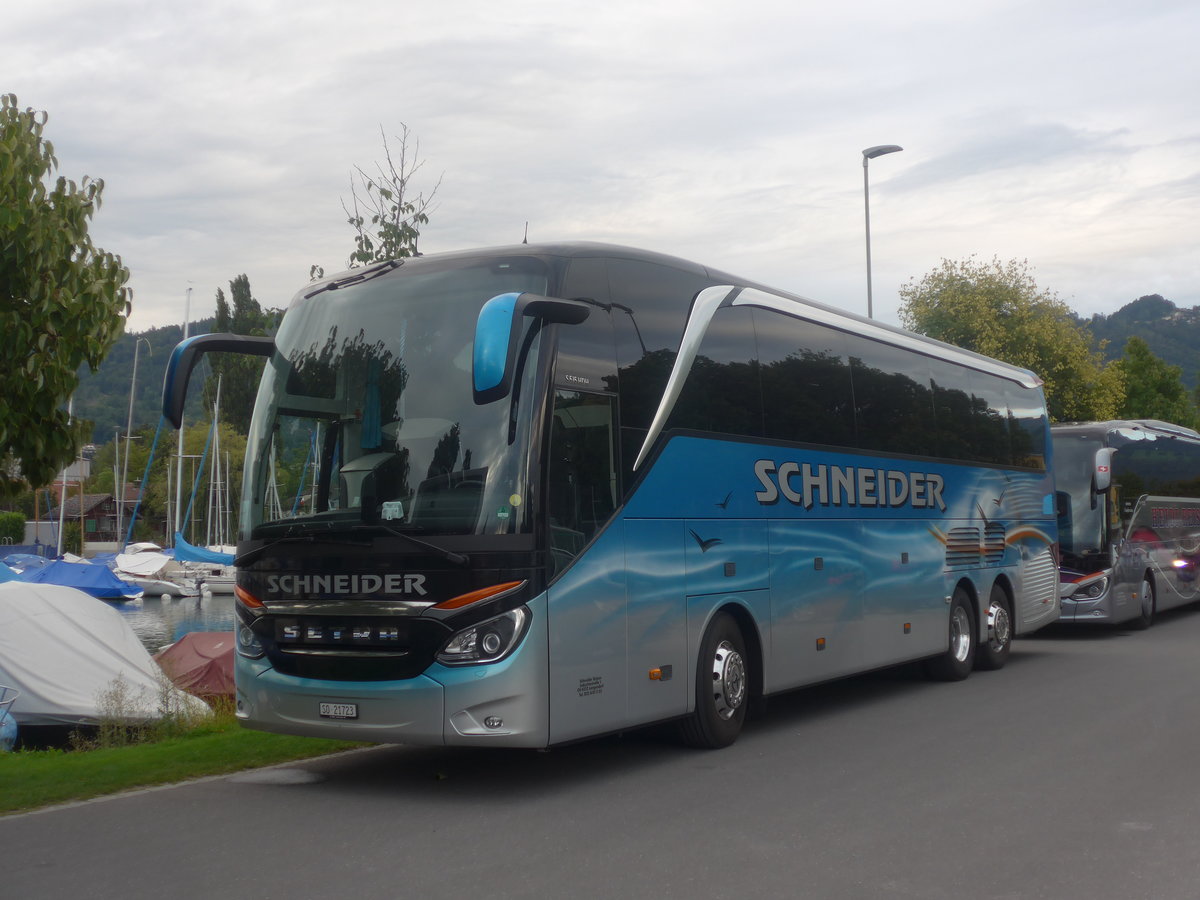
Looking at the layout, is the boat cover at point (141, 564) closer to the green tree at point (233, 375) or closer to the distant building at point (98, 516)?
the green tree at point (233, 375)

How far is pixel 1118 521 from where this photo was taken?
883 inches

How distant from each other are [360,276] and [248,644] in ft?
9.66

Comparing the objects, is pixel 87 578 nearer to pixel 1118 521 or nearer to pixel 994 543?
pixel 1118 521

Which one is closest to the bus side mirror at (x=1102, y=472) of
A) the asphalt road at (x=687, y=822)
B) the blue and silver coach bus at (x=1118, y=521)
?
the blue and silver coach bus at (x=1118, y=521)

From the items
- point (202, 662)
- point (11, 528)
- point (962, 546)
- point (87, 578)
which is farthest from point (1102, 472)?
point (11, 528)

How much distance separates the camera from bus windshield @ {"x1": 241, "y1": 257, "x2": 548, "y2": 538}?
8.79m

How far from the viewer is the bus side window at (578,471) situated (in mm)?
9055

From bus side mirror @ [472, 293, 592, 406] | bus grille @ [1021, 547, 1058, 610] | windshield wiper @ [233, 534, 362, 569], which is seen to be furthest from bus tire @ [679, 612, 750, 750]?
bus grille @ [1021, 547, 1058, 610]

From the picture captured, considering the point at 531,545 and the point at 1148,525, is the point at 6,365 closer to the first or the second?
the point at 531,545

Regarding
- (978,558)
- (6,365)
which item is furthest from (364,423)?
(978,558)

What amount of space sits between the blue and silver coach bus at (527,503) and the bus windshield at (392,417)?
0.06 ft

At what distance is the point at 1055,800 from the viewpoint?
8414mm

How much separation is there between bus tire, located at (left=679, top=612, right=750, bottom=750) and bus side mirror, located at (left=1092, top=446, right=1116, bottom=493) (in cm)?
1278

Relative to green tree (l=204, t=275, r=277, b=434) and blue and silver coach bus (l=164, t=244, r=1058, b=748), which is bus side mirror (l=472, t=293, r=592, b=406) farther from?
green tree (l=204, t=275, r=277, b=434)
